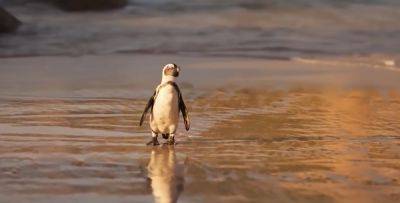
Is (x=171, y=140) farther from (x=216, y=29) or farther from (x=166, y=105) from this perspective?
(x=216, y=29)

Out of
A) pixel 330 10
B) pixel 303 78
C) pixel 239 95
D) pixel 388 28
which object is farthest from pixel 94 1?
pixel 239 95

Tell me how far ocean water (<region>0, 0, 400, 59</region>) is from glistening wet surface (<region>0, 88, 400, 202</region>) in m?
6.76

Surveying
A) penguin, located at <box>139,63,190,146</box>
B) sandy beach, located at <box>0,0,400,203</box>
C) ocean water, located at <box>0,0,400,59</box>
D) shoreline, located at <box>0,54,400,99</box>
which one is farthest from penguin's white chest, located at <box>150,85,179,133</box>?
ocean water, located at <box>0,0,400,59</box>

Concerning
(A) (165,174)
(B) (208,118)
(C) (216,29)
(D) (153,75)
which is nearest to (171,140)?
(A) (165,174)

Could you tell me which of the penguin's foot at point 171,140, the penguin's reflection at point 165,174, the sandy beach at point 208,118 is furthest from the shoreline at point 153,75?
the penguin's reflection at point 165,174

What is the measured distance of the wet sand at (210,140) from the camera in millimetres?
5144

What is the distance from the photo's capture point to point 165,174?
5543 millimetres

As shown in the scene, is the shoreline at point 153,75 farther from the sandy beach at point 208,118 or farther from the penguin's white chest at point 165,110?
the penguin's white chest at point 165,110

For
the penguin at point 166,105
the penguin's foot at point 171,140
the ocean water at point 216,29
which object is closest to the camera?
the penguin at point 166,105

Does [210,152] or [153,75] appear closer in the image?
[210,152]

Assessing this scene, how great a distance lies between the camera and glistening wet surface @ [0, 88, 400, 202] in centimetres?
509

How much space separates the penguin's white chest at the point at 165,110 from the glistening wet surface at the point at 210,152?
146 millimetres

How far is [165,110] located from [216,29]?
44.8 ft

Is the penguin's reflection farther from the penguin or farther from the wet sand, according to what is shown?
the penguin
